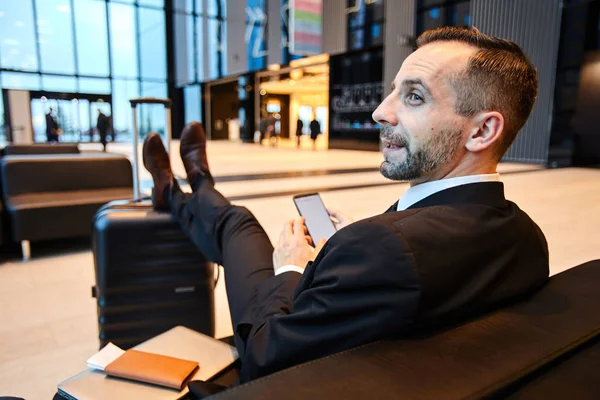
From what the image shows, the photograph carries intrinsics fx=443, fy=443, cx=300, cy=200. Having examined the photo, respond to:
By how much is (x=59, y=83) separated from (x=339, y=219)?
21870 millimetres

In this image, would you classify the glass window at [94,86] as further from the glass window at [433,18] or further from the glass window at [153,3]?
the glass window at [433,18]

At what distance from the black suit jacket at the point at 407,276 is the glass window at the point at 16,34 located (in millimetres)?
21205

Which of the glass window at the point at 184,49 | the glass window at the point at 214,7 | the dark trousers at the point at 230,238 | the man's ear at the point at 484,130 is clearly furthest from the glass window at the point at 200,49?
the man's ear at the point at 484,130

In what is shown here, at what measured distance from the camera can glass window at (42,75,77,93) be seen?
19500mm

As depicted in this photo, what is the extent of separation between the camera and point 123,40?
834 inches

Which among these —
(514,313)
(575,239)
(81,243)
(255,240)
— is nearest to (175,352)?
(255,240)

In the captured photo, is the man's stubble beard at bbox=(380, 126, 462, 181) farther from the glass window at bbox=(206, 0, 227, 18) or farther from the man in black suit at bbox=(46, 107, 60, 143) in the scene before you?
the glass window at bbox=(206, 0, 227, 18)

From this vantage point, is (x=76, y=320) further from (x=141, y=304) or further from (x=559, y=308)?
(x=559, y=308)

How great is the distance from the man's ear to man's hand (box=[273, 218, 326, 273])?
490 millimetres

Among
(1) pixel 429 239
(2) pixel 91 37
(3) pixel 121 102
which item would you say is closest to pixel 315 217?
(1) pixel 429 239

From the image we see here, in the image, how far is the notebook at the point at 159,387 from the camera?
39.4 inches

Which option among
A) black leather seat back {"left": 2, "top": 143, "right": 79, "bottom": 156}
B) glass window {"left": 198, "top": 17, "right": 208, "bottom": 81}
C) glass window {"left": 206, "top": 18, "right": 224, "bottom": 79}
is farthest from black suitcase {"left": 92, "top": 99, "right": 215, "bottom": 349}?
glass window {"left": 198, "top": 17, "right": 208, "bottom": 81}

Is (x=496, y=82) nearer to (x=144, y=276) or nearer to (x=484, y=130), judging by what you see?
(x=484, y=130)

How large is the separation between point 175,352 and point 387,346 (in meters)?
0.72
